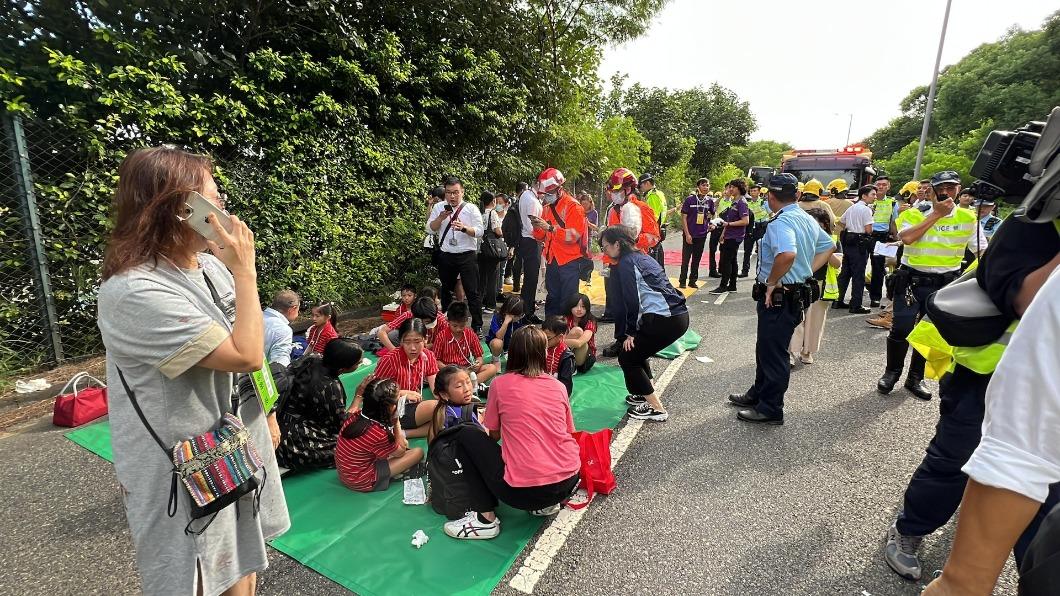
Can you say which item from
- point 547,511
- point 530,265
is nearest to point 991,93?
point 530,265

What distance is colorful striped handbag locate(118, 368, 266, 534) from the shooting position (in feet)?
4.46

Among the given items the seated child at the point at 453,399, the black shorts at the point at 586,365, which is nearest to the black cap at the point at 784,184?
the black shorts at the point at 586,365

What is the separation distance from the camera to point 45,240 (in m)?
4.05

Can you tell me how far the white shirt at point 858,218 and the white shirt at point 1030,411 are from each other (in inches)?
308

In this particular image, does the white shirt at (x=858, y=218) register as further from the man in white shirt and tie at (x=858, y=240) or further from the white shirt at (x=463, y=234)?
the white shirt at (x=463, y=234)

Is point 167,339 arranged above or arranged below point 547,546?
above

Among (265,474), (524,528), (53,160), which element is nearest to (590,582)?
(524,528)

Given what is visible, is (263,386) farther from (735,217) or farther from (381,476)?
(735,217)

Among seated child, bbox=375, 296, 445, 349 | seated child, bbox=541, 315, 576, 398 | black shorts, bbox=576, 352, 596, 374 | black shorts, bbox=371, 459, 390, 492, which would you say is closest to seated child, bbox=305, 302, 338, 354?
seated child, bbox=375, 296, 445, 349

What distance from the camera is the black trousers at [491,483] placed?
271 cm

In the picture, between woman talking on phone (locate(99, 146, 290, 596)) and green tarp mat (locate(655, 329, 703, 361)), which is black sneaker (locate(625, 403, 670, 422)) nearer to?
green tarp mat (locate(655, 329, 703, 361))

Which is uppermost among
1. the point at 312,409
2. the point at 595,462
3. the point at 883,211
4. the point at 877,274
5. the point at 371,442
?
the point at 883,211

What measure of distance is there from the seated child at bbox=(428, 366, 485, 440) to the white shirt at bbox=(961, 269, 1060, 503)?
2.72m

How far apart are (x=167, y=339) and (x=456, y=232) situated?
4.88 m
